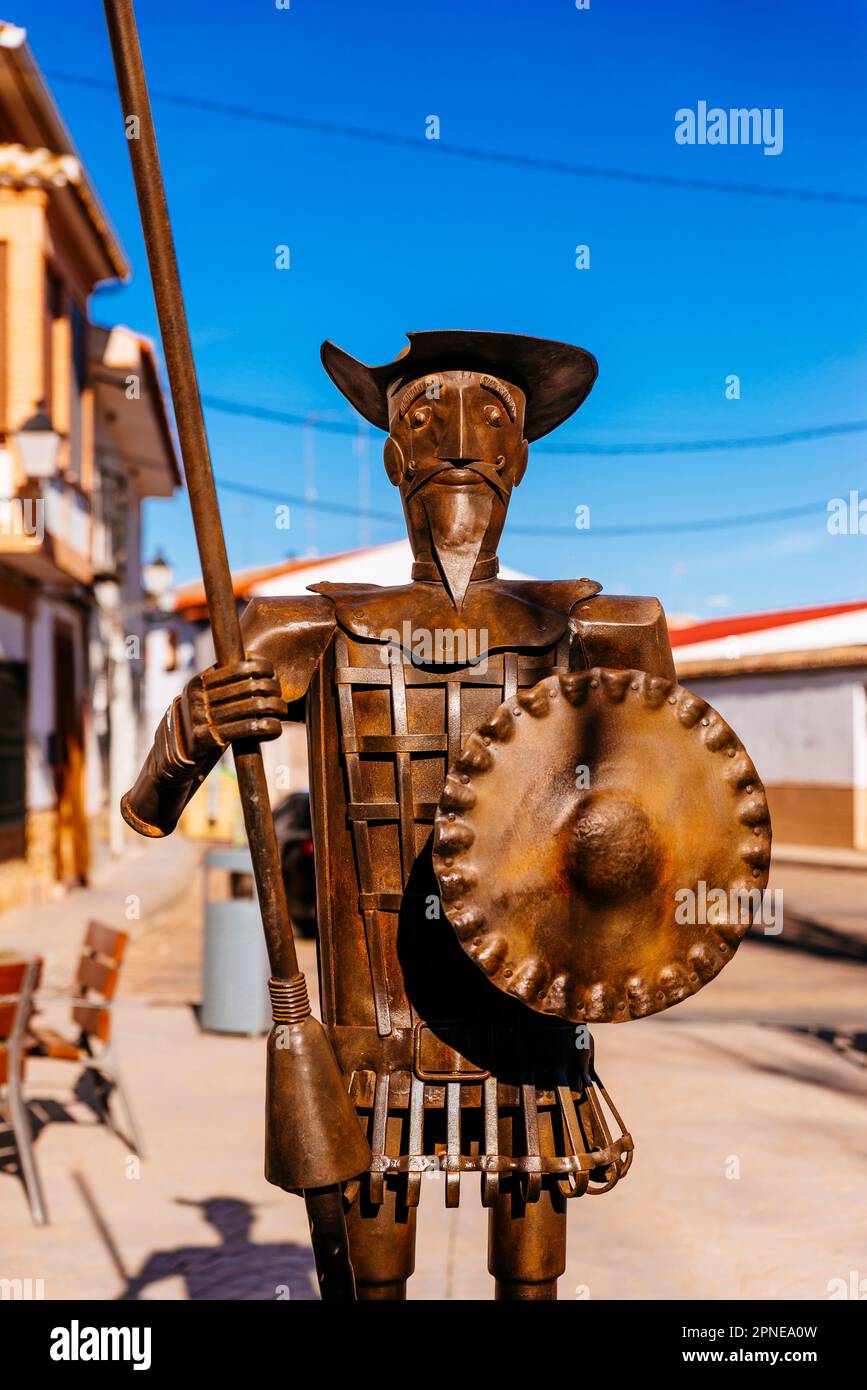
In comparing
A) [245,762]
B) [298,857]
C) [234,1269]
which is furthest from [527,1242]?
[298,857]

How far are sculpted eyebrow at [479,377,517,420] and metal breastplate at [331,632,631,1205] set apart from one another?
1.73 ft

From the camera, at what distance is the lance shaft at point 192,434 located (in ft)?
6.28

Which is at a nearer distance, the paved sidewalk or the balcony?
the paved sidewalk

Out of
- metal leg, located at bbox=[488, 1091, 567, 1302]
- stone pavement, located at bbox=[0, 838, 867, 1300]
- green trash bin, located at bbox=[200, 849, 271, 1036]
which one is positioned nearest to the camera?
metal leg, located at bbox=[488, 1091, 567, 1302]

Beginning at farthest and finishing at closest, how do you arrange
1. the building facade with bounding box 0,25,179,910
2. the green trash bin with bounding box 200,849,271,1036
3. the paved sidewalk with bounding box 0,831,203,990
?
the building facade with bounding box 0,25,179,910, the paved sidewalk with bounding box 0,831,203,990, the green trash bin with bounding box 200,849,271,1036

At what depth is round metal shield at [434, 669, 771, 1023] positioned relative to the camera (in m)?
2.20

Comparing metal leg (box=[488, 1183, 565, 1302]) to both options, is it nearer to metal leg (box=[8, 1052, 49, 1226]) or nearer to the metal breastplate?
the metal breastplate

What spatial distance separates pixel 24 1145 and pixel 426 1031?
9.19 feet

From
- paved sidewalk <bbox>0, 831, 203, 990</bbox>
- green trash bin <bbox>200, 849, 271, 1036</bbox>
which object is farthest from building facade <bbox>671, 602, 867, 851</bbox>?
green trash bin <bbox>200, 849, 271, 1036</bbox>
